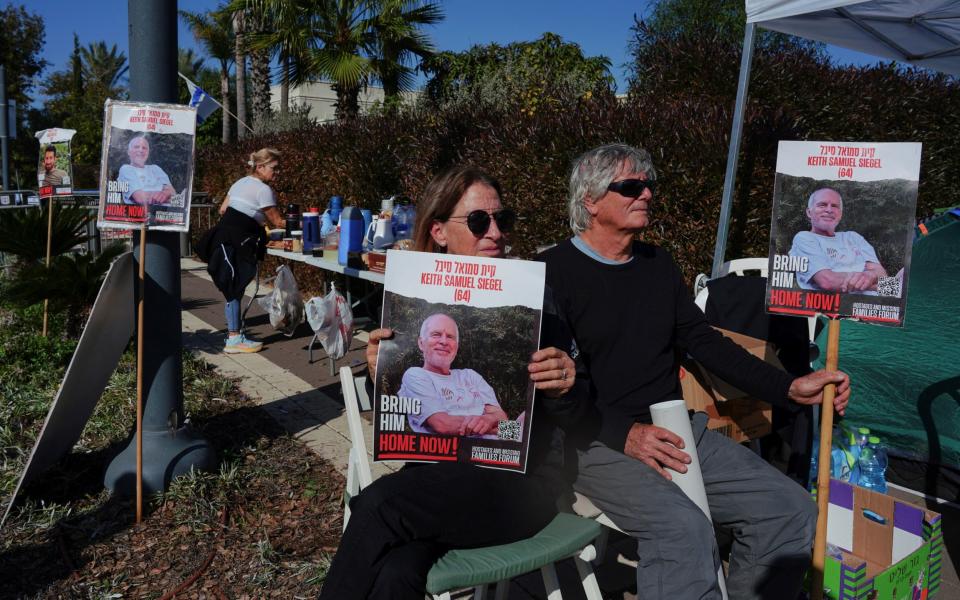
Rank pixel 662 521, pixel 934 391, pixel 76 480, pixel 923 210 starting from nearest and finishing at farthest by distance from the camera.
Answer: pixel 662 521 < pixel 76 480 < pixel 934 391 < pixel 923 210

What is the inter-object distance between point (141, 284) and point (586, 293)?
2.17 metres

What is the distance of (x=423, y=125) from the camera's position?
7.22 meters

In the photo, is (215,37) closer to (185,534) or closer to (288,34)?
(288,34)

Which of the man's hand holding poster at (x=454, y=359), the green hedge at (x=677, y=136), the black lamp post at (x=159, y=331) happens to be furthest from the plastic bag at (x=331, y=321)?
the man's hand holding poster at (x=454, y=359)

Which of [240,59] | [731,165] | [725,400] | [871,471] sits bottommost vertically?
[871,471]

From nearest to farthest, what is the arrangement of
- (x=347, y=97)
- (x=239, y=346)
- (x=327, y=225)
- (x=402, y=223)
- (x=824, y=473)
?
(x=824, y=473) < (x=402, y=223) < (x=239, y=346) < (x=327, y=225) < (x=347, y=97)

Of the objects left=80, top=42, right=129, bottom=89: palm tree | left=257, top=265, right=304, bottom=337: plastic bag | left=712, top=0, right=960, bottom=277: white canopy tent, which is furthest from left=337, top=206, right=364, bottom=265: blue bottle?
left=80, top=42, right=129, bottom=89: palm tree

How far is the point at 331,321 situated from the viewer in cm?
575

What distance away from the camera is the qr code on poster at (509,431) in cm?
194

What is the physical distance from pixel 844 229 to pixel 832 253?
0.30 feet

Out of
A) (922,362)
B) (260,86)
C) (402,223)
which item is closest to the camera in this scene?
(922,362)

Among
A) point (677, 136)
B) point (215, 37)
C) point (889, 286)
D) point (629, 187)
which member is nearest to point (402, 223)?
point (677, 136)

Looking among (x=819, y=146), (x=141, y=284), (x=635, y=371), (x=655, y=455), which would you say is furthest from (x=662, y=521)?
(x=141, y=284)

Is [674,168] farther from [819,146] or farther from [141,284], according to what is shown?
[141,284]
